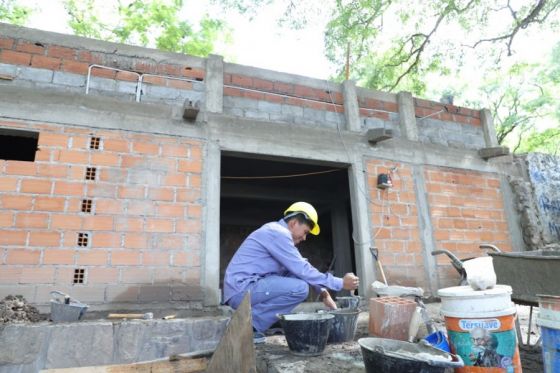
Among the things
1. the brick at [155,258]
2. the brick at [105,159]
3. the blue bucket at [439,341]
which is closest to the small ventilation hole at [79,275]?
the brick at [155,258]

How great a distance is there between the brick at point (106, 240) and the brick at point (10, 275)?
0.62 meters

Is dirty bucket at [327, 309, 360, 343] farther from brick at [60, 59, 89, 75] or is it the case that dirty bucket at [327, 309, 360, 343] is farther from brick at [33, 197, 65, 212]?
brick at [60, 59, 89, 75]

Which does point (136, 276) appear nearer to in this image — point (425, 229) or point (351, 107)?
point (351, 107)

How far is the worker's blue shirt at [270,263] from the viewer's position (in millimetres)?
3113

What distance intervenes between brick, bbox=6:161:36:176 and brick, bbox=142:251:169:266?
1.30 m

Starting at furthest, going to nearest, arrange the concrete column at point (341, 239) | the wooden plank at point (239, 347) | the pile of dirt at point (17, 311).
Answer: the concrete column at point (341, 239) < the pile of dirt at point (17, 311) < the wooden plank at point (239, 347)

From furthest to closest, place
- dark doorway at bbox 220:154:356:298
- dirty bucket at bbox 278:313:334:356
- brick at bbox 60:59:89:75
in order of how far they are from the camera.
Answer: dark doorway at bbox 220:154:356:298 < brick at bbox 60:59:89:75 < dirty bucket at bbox 278:313:334:356

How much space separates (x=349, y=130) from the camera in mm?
4953

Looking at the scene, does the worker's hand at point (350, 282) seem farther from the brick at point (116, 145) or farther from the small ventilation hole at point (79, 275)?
the brick at point (116, 145)

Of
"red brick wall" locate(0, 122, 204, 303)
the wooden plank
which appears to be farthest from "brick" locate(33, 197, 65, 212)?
the wooden plank

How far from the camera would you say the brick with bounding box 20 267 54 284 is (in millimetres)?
3262

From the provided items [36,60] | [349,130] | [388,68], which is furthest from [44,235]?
[388,68]

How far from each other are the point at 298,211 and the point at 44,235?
234 centimetres

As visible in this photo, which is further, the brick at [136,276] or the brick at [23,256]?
the brick at [136,276]
